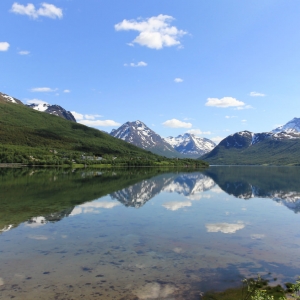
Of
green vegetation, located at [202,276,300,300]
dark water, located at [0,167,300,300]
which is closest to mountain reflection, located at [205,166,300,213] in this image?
dark water, located at [0,167,300,300]

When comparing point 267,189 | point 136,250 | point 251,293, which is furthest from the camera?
point 267,189

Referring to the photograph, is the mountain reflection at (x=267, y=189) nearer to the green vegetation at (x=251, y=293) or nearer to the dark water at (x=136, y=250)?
the dark water at (x=136, y=250)

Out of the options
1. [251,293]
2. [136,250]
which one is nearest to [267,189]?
[136,250]

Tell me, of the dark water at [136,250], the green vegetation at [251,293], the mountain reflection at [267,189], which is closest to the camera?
the green vegetation at [251,293]

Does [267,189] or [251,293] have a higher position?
[267,189]

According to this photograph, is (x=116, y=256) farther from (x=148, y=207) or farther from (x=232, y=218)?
(x=148, y=207)

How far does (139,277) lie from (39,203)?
31.8 m

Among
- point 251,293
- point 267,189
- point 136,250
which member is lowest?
point 136,250

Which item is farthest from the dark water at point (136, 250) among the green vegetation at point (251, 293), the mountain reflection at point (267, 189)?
the mountain reflection at point (267, 189)

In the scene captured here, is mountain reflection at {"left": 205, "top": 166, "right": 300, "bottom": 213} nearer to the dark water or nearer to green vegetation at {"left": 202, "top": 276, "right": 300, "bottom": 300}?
the dark water

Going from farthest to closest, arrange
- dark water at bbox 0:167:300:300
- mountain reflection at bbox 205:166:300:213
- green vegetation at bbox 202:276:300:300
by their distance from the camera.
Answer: mountain reflection at bbox 205:166:300:213 → dark water at bbox 0:167:300:300 → green vegetation at bbox 202:276:300:300

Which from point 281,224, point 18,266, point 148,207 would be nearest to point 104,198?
point 148,207

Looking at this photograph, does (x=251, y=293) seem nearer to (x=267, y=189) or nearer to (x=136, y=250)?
(x=136, y=250)

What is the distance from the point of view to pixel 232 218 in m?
38.7
